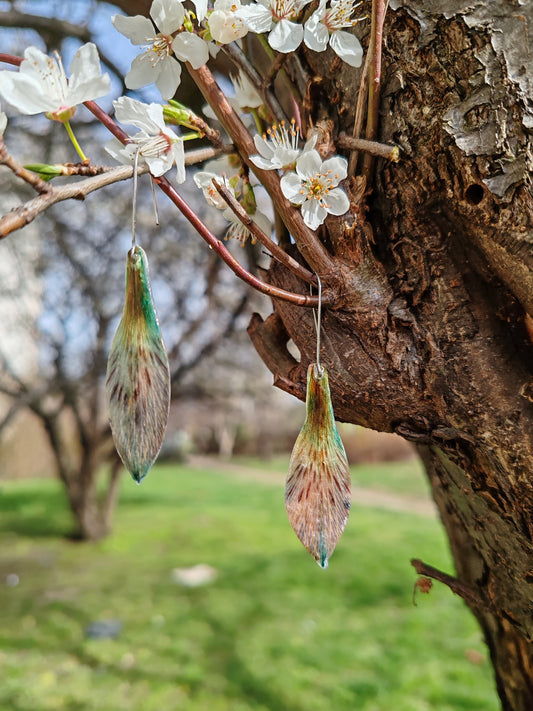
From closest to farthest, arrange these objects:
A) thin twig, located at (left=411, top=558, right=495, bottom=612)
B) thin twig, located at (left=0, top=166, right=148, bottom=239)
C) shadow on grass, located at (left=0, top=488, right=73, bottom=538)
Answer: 1. thin twig, located at (left=0, top=166, right=148, bottom=239)
2. thin twig, located at (left=411, top=558, right=495, bottom=612)
3. shadow on grass, located at (left=0, top=488, right=73, bottom=538)

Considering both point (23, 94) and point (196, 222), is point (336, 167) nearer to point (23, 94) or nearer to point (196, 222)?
point (196, 222)

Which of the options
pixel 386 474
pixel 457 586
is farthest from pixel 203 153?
pixel 386 474

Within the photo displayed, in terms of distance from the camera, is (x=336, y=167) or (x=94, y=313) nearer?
(x=336, y=167)

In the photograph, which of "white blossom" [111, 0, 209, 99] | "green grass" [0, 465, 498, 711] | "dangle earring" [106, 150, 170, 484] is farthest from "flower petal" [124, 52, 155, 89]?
"green grass" [0, 465, 498, 711]

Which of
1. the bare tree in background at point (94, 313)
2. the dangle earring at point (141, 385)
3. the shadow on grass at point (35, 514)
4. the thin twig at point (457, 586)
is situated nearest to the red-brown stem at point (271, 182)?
the dangle earring at point (141, 385)

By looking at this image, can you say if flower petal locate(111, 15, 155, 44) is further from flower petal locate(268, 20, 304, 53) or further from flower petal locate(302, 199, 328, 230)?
flower petal locate(302, 199, 328, 230)

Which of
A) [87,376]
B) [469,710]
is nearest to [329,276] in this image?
[469,710]

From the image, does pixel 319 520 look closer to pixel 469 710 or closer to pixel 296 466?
pixel 296 466
